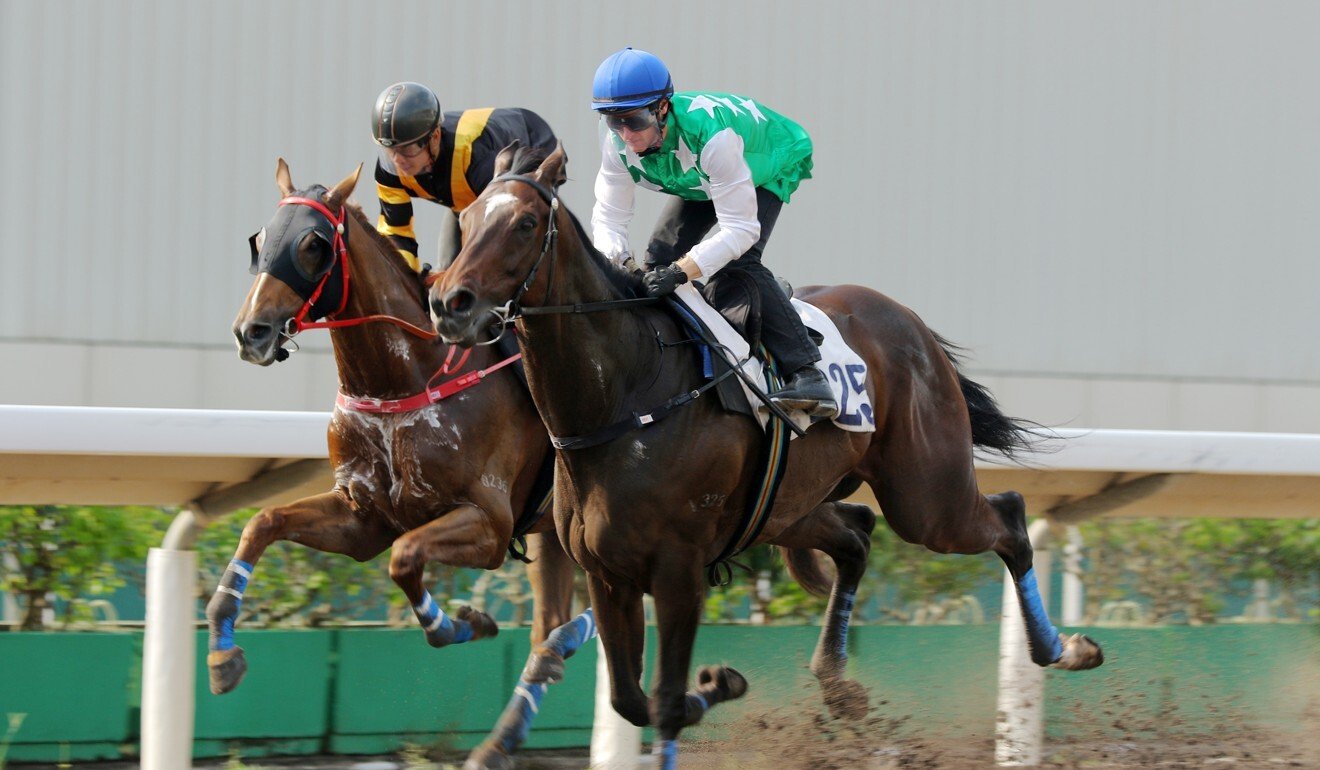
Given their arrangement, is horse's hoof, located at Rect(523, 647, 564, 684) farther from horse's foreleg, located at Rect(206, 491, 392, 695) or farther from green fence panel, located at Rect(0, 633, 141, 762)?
green fence panel, located at Rect(0, 633, 141, 762)

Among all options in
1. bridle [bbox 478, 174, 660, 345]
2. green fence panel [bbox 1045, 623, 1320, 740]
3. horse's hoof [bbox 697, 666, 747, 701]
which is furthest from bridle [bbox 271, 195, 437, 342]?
green fence panel [bbox 1045, 623, 1320, 740]

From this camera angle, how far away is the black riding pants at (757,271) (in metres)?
4.26

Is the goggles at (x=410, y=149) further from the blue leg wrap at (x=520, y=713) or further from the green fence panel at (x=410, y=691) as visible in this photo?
the green fence panel at (x=410, y=691)

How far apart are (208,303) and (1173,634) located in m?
4.78

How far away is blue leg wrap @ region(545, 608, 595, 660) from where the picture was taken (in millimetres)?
4891

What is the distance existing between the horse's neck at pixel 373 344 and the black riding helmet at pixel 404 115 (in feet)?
0.98

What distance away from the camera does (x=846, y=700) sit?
16.3 feet

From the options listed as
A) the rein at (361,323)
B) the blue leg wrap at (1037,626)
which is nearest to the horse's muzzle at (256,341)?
the rein at (361,323)

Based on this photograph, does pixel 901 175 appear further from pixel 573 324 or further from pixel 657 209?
pixel 573 324

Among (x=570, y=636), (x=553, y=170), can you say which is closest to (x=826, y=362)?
(x=553, y=170)

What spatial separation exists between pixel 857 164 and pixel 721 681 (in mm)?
5229

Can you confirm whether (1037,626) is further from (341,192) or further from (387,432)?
(341,192)

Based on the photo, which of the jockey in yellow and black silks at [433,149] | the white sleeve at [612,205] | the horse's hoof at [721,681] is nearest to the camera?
the white sleeve at [612,205]

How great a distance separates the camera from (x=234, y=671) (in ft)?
14.2
